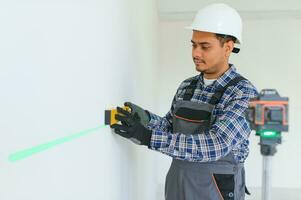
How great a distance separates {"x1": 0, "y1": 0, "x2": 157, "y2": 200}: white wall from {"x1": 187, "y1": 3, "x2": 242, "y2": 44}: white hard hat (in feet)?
1.30

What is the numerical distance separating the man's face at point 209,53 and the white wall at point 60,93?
362 millimetres

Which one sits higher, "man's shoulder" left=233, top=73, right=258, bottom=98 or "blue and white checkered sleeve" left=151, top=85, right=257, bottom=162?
"man's shoulder" left=233, top=73, right=258, bottom=98

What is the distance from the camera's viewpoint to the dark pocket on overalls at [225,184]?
4.96 feet

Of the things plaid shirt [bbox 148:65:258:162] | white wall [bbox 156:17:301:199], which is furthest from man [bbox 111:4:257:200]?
white wall [bbox 156:17:301:199]

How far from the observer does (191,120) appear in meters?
1.58

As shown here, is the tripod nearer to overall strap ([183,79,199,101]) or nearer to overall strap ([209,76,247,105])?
overall strap ([209,76,247,105])

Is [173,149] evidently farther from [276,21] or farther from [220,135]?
[276,21]

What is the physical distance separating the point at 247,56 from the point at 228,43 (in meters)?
2.81

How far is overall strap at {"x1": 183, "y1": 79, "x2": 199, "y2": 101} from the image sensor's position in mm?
1674

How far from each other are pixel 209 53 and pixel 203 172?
0.53 m

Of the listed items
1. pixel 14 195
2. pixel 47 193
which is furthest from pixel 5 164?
pixel 47 193

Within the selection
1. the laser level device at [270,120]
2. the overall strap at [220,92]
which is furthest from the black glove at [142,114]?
→ the laser level device at [270,120]

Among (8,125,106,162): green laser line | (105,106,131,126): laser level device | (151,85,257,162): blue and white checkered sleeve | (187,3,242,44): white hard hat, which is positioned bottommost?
(151,85,257,162): blue and white checkered sleeve

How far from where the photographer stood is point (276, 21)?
4.26m
